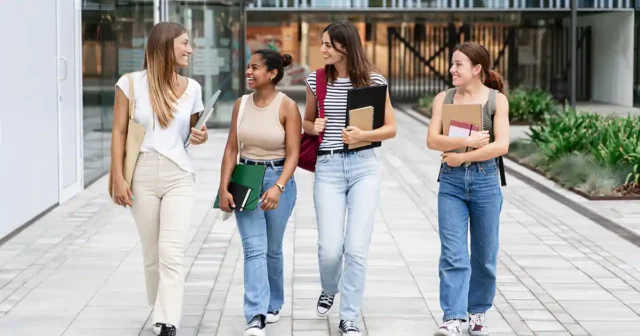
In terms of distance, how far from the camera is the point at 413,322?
22.8 ft

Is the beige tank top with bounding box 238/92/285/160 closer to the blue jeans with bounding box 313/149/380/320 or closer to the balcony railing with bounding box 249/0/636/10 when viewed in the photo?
the blue jeans with bounding box 313/149/380/320

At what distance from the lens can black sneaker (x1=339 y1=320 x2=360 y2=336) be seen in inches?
253

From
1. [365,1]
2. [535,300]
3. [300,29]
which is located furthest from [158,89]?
[300,29]

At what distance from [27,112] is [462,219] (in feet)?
18.9

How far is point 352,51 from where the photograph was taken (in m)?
6.44

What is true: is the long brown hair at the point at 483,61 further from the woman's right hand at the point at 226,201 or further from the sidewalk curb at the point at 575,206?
the sidewalk curb at the point at 575,206

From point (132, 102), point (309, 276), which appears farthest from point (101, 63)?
point (132, 102)

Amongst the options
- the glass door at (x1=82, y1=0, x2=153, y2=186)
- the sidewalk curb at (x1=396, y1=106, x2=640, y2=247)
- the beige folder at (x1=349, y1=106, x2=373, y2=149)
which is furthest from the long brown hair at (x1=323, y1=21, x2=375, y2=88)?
the glass door at (x1=82, y1=0, x2=153, y2=186)

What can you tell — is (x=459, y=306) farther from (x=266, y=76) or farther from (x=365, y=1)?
(x=365, y=1)

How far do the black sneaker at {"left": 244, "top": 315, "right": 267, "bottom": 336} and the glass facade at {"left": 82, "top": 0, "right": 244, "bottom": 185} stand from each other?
8.30m

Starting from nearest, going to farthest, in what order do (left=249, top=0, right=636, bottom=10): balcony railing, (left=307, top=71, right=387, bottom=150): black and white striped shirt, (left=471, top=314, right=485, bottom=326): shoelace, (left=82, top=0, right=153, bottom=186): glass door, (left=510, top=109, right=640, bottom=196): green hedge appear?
(left=307, top=71, right=387, bottom=150): black and white striped shirt → (left=471, top=314, right=485, bottom=326): shoelace → (left=510, top=109, right=640, bottom=196): green hedge → (left=82, top=0, right=153, bottom=186): glass door → (left=249, top=0, right=636, bottom=10): balcony railing

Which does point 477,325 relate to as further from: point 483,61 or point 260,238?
point 483,61

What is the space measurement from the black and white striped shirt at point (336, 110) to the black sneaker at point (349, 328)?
0.95m

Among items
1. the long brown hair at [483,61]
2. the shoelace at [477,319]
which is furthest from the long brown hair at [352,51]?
the shoelace at [477,319]
